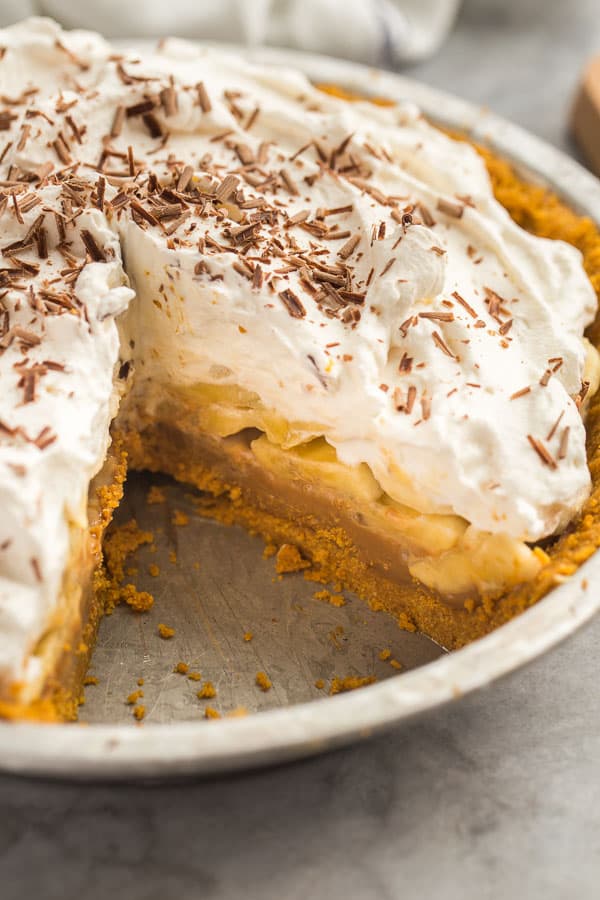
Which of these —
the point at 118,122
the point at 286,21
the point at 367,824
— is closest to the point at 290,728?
the point at 367,824

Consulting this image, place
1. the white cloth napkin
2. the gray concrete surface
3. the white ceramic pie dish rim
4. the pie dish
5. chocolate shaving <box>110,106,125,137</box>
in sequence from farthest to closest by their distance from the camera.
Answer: the white cloth napkin < chocolate shaving <box>110,106,125,137</box> < the pie dish < the gray concrete surface < the white ceramic pie dish rim

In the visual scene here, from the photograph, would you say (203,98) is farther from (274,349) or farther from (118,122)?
(274,349)

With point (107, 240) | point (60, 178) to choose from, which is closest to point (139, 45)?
point (60, 178)

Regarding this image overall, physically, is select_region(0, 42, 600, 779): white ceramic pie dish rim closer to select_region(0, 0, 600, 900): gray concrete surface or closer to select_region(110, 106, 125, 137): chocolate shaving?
select_region(0, 0, 600, 900): gray concrete surface

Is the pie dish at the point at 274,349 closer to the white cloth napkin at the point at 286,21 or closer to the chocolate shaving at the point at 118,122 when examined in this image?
the chocolate shaving at the point at 118,122

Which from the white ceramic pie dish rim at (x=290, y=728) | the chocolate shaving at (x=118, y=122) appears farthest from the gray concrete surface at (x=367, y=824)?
the chocolate shaving at (x=118, y=122)

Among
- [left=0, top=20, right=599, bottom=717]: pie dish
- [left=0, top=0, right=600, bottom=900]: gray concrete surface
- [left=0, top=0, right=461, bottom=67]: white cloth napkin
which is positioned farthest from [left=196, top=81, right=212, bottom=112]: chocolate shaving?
[left=0, top=0, right=600, bottom=900]: gray concrete surface
